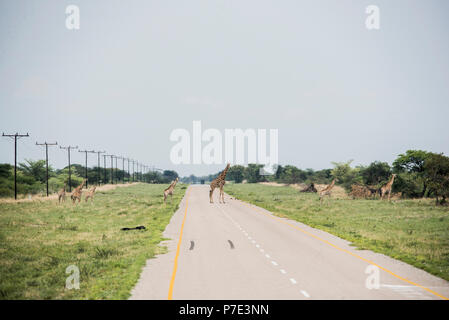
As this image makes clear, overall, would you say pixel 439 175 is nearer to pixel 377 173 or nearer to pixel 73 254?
pixel 377 173

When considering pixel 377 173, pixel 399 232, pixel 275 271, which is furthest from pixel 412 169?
pixel 275 271

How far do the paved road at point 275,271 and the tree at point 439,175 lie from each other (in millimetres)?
25740

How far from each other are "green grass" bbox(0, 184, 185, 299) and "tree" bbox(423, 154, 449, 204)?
29141mm

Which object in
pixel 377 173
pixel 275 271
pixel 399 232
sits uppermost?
pixel 377 173

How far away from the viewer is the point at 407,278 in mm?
13391

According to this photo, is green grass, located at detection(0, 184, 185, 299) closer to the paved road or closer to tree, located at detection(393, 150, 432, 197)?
the paved road

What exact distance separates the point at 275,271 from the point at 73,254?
972cm

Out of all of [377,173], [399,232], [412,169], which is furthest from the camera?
[377,173]

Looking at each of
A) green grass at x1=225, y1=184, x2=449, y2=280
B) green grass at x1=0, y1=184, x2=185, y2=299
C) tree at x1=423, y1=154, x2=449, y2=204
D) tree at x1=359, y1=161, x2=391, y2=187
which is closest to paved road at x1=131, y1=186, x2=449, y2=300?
green grass at x1=0, y1=184, x2=185, y2=299

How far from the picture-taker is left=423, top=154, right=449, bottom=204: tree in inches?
1682

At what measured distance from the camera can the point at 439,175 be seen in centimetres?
4447

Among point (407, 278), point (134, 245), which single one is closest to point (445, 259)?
point (407, 278)
